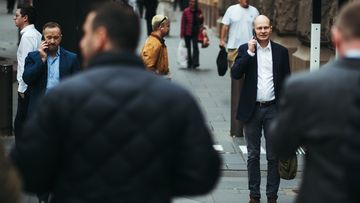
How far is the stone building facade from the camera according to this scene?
13492 millimetres

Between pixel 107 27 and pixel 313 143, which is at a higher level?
pixel 107 27

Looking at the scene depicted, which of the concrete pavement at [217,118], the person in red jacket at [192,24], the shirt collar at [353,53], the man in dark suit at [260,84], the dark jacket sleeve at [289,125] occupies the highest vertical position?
the shirt collar at [353,53]

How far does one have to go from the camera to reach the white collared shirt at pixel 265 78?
8.30 meters

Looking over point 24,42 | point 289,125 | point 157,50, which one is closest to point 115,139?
point 289,125

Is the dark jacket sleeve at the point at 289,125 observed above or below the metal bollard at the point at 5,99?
above

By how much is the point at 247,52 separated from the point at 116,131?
4.71m

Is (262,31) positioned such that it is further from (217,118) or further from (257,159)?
(217,118)

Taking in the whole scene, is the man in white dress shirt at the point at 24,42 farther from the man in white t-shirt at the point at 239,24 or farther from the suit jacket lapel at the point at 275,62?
the man in white t-shirt at the point at 239,24

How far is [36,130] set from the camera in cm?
375

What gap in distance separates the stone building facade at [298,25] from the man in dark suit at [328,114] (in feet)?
27.3

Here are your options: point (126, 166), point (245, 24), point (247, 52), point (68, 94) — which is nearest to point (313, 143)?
point (126, 166)

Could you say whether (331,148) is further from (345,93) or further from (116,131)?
(116,131)

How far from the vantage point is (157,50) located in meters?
9.63

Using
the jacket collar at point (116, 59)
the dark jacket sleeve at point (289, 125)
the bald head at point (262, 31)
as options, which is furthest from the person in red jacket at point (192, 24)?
the jacket collar at point (116, 59)
